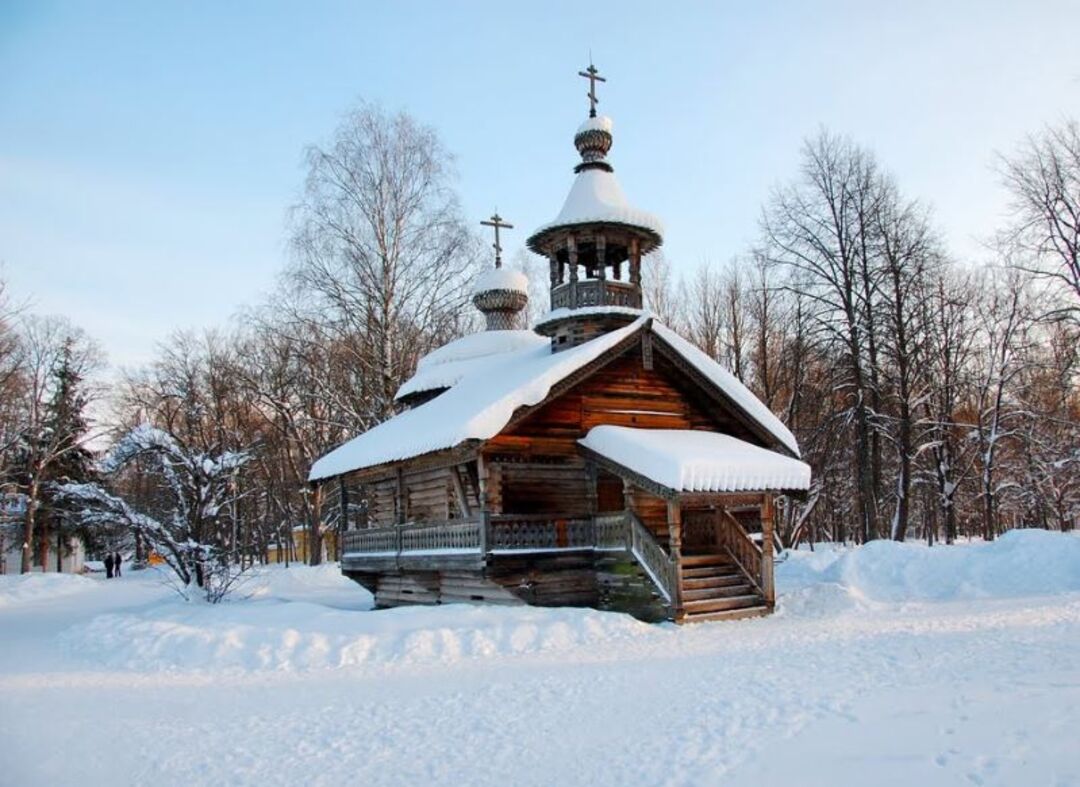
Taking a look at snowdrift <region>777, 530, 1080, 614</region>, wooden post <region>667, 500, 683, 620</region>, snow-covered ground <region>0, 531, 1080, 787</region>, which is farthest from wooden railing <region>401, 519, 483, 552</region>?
snowdrift <region>777, 530, 1080, 614</region>

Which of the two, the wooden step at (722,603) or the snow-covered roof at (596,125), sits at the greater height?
the snow-covered roof at (596,125)

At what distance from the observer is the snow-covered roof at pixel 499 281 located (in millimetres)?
26344

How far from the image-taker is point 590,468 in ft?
58.2

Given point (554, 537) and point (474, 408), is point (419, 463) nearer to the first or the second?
point (474, 408)

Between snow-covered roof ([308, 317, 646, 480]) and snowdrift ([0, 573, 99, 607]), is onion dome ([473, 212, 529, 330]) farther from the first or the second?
snowdrift ([0, 573, 99, 607])

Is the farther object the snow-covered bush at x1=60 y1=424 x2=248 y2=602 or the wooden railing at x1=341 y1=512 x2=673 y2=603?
the snow-covered bush at x1=60 y1=424 x2=248 y2=602

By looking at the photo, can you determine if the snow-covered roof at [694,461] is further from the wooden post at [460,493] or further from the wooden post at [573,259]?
the wooden post at [573,259]

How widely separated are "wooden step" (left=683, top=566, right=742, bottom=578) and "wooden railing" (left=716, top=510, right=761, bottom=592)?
162mm

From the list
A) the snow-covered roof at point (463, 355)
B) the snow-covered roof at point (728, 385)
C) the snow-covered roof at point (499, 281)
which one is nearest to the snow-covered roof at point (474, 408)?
the snow-covered roof at point (728, 385)

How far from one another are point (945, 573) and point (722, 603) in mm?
6073

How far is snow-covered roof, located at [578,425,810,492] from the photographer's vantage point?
15.0m

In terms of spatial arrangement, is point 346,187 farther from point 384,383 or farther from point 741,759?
point 741,759

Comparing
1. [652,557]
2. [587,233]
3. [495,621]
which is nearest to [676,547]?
[652,557]

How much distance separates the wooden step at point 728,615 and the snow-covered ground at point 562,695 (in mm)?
387
